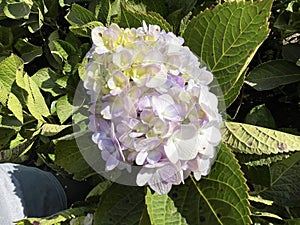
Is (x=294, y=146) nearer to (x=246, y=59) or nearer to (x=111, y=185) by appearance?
(x=246, y=59)

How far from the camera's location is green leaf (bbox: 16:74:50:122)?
0.96 metres

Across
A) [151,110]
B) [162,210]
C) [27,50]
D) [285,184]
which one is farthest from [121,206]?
[27,50]

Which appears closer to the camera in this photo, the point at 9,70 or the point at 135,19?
the point at 135,19

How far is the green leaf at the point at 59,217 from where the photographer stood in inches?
33.4

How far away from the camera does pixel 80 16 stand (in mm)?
1064

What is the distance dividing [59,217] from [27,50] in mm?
554

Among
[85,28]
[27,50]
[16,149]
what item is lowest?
[16,149]

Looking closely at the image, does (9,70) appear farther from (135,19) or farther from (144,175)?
(144,175)

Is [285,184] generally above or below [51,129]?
below

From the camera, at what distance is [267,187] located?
0.96 m

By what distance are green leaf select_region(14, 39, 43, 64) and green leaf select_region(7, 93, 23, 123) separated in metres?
0.33

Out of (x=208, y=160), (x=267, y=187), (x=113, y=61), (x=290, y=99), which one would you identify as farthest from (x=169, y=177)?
(x=290, y=99)

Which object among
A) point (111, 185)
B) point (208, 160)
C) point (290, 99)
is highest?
point (208, 160)

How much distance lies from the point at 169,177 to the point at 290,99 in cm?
68
